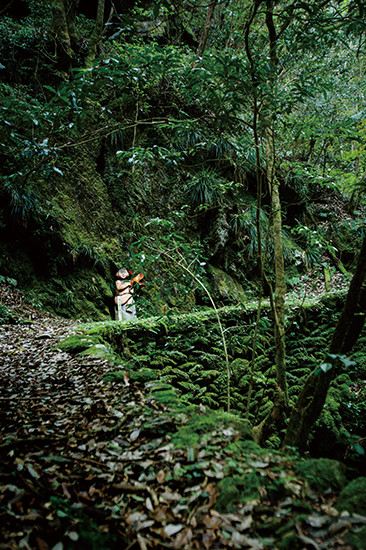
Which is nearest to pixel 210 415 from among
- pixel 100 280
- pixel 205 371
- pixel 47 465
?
pixel 47 465

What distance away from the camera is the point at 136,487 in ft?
Result: 4.80

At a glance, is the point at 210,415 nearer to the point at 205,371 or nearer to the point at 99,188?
the point at 205,371

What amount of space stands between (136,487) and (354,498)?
106 centimetres

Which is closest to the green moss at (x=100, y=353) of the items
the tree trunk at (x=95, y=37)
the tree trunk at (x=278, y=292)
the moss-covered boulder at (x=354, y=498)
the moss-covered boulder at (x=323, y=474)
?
the tree trunk at (x=278, y=292)

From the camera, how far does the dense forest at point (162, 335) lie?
1.30 meters

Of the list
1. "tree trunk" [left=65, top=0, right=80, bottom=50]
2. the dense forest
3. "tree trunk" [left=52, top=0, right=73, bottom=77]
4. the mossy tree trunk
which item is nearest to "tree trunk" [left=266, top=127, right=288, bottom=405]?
the dense forest

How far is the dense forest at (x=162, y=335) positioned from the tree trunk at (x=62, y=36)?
0.05 meters

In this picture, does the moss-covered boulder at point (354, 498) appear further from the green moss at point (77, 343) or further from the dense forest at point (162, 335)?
the green moss at point (77, 343)

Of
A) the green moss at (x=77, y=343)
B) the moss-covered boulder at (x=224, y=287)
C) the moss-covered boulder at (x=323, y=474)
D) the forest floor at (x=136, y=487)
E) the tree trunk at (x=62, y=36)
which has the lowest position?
the green moss at (x=77, y=343)

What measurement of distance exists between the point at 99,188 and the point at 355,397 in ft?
26.3

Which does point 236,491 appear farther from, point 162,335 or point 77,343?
point 162,335

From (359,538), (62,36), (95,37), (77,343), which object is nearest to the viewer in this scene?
(359,538)

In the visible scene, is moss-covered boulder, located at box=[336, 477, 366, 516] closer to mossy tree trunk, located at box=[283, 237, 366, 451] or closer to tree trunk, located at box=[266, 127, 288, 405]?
mossy tree trunk, located at box=[283, 237, 366, 451]

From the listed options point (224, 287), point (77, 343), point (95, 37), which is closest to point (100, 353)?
point (77, 343)
